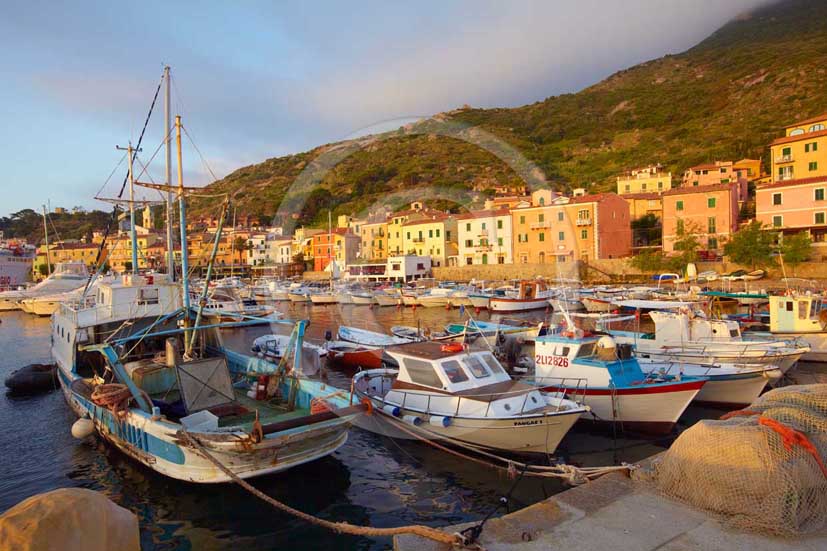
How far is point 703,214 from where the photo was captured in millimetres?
49344

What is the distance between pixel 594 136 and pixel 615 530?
100m

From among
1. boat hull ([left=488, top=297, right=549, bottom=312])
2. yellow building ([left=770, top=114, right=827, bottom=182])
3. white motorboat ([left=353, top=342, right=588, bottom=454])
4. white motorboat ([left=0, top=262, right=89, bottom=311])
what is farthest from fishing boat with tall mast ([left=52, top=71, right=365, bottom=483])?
yellow building ([left=770, top=114, right=827, bottom=182])

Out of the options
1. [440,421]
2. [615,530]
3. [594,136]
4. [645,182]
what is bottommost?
[440,421]

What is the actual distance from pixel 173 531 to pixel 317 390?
3.81m

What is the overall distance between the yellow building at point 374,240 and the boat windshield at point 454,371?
5542cm

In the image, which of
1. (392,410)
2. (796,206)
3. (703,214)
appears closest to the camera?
(392,410)

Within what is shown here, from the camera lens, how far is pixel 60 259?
299 feet

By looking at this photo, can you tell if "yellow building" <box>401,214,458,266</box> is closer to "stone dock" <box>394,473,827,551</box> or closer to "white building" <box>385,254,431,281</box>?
"white building" <box>385,254,431,281</box>

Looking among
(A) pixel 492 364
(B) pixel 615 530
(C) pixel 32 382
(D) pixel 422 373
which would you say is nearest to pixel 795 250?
(A) pixel 492 364

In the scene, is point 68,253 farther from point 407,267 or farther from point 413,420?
point 413,420

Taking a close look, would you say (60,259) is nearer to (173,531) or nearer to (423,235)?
(423,235)

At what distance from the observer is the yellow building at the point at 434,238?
201ft

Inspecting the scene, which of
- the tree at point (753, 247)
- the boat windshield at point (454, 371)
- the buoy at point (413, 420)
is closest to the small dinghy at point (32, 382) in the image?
the buoy at point (413, 420)

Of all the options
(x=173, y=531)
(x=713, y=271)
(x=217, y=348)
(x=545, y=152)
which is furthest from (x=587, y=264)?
(x=173, y=531)
